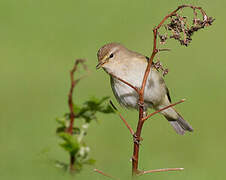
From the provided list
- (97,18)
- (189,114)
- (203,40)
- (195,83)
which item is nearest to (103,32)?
(97,18)

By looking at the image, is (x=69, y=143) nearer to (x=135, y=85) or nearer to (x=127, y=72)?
(x=135, y=85)

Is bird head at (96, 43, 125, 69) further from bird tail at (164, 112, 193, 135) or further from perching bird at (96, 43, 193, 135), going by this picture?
bird tail at (164, 112, 193, 135)

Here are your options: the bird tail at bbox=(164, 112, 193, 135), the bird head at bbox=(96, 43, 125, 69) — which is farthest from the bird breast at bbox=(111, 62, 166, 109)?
the bird tail at bbox=(164, 112, 193, 135)

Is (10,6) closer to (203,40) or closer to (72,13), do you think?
(72,13)

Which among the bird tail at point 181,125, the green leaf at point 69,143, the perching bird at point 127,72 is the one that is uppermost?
the perching bird at point 127,72

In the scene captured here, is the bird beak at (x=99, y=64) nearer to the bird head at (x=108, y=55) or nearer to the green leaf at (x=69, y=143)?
the bird head at (x=108, y=55)

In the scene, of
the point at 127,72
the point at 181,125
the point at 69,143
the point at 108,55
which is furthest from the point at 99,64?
the point at 69,143

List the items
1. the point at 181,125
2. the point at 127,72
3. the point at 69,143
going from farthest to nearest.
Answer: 1. the point at 181,125
2. the point at 127,72
3. the point at 69,143

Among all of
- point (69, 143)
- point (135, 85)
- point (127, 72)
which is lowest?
point (69, 143)

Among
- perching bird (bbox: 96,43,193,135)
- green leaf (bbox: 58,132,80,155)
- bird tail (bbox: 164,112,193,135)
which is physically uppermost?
perching bird (bbox: 96,43,193,135)

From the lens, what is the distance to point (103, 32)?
1451cm

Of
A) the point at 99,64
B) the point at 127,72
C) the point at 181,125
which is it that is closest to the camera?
the point at 99,64

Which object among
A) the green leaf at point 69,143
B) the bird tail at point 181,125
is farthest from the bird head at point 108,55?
the green leaf at point 69,143

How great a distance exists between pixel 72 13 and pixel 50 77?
17.8 ft
